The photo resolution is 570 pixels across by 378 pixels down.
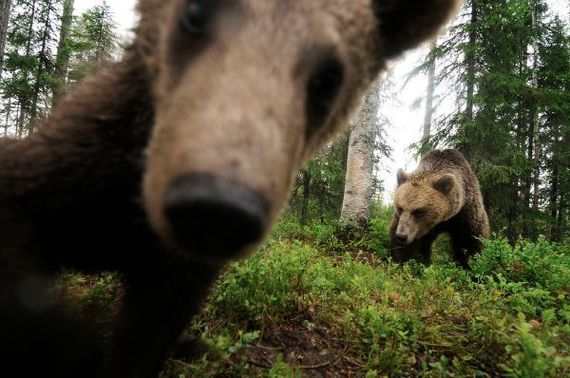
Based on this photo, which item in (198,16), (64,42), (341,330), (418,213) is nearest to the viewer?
(198,16)

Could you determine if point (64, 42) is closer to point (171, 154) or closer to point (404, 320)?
point (404, 320)

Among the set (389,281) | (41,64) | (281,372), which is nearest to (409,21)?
(281,372)

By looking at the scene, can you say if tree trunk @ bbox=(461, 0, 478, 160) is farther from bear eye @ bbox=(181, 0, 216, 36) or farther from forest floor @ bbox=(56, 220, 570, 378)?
bear eye @ bbox=(181, 0, 216, 36)

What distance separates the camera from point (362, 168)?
10156 mm

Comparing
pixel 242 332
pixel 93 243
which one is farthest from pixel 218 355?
pixel 93 243

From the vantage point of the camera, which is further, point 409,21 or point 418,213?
point 418,213

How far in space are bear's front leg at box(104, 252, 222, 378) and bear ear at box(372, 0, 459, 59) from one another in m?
1.55

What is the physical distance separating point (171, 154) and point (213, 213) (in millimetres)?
288

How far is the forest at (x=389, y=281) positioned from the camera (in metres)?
3.07

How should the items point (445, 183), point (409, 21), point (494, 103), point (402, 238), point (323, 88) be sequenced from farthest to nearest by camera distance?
point (494, 103)
point (445, 183)
point (402, 238)
point (409, 21)
point (323, 88)

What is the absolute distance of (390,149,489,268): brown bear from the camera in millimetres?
9109

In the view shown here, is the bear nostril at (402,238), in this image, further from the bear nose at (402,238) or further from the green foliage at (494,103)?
the green foliage at (494,103)

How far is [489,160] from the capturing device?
13.6m

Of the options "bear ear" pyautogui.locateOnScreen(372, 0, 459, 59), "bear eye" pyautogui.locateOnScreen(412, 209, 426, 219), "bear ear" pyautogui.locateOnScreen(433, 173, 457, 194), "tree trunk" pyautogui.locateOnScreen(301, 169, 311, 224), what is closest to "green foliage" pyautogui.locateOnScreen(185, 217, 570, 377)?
"bear ear" pyautogui.locateOnScreen(372, 0, 459, 59)
